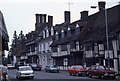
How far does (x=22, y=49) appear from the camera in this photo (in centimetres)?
11488

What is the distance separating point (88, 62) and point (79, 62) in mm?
5048

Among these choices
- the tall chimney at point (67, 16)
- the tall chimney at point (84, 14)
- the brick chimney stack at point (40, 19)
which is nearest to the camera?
the tall chimney at point (84, 14)

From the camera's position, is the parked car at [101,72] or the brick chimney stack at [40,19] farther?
the brick chimney stack at [40,19]

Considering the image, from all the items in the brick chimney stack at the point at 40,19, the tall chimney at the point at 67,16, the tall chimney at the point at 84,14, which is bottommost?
the tall chimney at the point at 84,14

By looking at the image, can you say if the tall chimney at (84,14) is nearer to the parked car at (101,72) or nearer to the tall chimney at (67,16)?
the tall chimney at (67,16)

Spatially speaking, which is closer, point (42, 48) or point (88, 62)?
point (88, 62)

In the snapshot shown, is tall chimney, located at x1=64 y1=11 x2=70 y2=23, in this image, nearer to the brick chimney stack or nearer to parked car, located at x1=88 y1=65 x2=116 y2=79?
the brick chimney stack

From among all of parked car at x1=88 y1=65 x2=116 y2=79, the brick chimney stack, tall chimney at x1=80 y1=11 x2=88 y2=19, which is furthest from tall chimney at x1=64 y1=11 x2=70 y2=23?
parked car at x1=88 y1=65 x2=116 y2=79

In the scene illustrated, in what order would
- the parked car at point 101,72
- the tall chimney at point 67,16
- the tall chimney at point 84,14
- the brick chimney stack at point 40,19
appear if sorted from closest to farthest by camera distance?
the parked car at point 101,72 → the tall chimney at point 84,14 → the tall chimney at point 67,16 → the brick chimney stack at point 40,19

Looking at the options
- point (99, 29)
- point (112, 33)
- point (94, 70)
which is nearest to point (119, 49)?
point (112, 33)

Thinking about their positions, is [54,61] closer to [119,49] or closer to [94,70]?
[119,49]

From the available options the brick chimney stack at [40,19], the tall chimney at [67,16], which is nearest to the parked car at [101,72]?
the tall chimney at [67,16]

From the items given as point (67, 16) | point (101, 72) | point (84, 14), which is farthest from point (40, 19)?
point (101, 72)

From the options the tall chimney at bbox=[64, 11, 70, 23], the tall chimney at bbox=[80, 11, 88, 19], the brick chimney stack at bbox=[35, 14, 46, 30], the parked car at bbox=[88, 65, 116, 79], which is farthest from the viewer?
the brick chimney stack at bbox=[35, 14, 46, 30]
